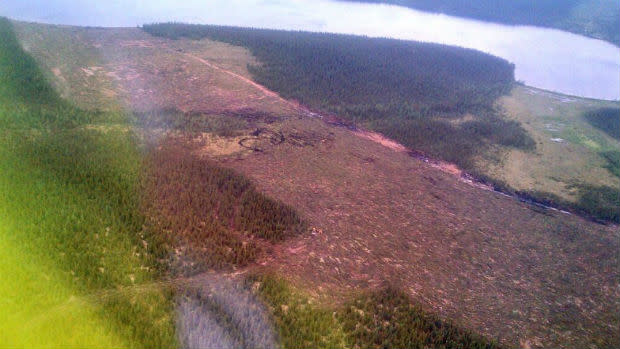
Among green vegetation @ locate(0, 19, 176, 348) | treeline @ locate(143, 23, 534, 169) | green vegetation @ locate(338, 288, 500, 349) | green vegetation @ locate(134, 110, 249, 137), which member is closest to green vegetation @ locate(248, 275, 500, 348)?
green vegetation @ locate(338, 288, 500, 349)

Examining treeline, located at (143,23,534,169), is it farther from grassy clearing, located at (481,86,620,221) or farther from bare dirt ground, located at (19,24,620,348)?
bare dirt ground, located at (19,24,620,348)

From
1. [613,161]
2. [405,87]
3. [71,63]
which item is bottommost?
[613,161]

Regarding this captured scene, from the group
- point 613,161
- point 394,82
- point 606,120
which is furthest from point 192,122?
point 606,120

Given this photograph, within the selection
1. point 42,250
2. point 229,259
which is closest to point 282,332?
point 229,259

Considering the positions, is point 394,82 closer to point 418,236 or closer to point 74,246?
point 418,236

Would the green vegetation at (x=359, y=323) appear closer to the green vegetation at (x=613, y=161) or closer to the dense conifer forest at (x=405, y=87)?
the dense conifer forest at (x=405, y=87)

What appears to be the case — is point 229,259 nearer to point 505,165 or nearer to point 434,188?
point 434,188
